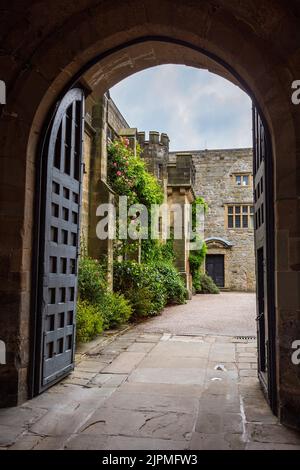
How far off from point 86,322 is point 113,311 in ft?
6.39

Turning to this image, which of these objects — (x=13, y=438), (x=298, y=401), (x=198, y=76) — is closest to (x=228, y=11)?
(x=298, y=401)

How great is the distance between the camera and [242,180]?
25500mm

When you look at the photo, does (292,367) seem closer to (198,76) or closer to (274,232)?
(274,232)

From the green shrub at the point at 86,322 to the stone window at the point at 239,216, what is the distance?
19206mm

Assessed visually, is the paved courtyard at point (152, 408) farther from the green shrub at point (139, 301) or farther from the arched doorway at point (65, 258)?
the green shrub at point (139, 301)

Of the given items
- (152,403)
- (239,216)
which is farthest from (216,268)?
(152,403)

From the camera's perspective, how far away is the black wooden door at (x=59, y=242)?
3.73 meters

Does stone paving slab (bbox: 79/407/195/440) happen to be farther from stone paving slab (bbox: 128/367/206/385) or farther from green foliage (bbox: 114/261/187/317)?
green foliage (bbox: 114/261/187/317)

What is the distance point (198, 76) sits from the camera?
19188mm

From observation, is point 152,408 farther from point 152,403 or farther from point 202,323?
point 202,323

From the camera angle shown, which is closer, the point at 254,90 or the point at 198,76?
the point at 254,90

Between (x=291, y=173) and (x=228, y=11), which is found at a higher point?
(x=228, y=11)
